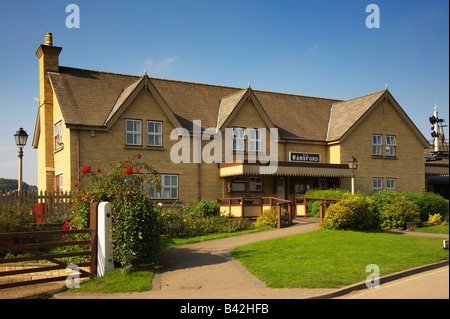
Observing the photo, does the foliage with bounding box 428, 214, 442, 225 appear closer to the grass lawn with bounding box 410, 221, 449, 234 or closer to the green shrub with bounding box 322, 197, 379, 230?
the grass lawn with bounding box 410, 221, 449, 234

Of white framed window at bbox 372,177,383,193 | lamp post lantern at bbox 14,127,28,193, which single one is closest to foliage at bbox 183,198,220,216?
lamp post lantern at bbox 14,127,28,193

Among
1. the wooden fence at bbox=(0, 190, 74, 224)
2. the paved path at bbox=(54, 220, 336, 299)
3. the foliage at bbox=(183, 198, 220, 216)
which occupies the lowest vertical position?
the paved path at bbox=(54, 220, 336, 299)

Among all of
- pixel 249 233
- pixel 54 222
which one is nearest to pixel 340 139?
pixel 249 233

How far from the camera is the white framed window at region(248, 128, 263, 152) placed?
95.8ft

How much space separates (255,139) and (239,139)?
3.85ft

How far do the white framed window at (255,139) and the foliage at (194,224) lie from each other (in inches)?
263

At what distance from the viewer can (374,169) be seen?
32.2m

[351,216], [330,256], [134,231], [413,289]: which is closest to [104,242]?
[134,231]

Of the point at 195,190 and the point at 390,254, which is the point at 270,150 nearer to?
the point at 195,190

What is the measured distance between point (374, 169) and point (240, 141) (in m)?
10.2

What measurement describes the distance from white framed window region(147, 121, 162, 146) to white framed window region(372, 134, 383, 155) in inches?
603

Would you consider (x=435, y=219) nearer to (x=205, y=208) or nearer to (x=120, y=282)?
(x=205, y=208)

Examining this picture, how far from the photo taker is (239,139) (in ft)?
94.7
